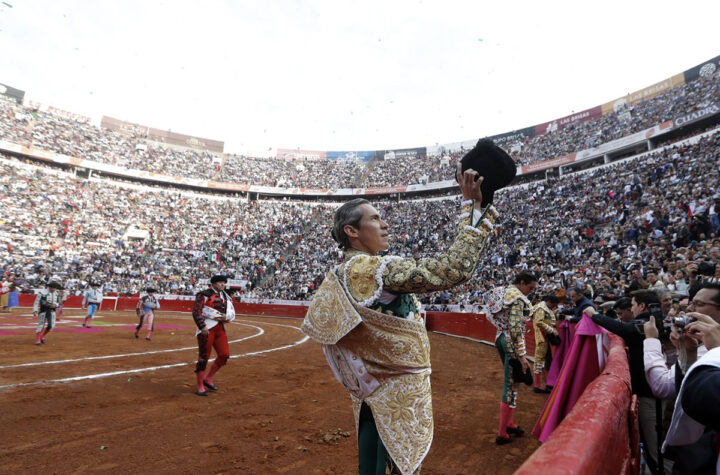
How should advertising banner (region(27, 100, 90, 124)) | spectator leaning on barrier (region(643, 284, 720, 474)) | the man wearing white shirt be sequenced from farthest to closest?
advertising banner (region(27, 100, 90, 124)) < the man wearing white shirt < spectator leaning on barrier (region(643, 284, 720, 474))

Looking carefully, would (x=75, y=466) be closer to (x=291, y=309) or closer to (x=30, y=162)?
(x=291, y=309)

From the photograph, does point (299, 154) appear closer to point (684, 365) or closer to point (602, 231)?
point (602, 231)

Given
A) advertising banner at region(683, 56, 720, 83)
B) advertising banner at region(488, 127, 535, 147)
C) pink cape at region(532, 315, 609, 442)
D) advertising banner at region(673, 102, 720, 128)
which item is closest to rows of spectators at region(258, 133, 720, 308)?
pink cape at region(532, 315, 609, 442)

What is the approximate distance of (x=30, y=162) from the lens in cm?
3194

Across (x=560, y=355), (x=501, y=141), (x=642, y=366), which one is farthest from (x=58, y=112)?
(x=642, y=366)

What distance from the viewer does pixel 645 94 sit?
88.2 ft

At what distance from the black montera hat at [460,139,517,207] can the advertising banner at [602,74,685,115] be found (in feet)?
106

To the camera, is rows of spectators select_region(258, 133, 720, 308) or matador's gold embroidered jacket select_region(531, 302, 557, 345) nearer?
matador's gold embroidered jacket select_region(531, 302, 557, 345)

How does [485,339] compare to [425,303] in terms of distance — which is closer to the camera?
[485,339]

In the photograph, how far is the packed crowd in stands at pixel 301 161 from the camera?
2470cm

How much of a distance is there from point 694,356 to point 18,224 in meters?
35.4

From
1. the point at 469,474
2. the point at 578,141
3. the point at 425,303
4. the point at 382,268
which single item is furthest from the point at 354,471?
the point at 578,141

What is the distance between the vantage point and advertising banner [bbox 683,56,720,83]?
22734 mm

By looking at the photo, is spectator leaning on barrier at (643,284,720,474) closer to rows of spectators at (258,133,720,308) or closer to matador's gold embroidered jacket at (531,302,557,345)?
rows of spectators at (258,133,720,308)
